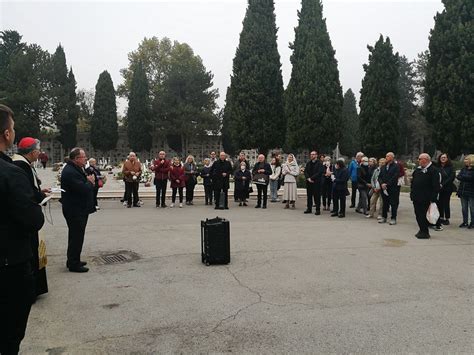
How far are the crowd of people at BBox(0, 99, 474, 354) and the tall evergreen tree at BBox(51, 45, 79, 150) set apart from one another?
115 ft

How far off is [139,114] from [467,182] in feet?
131

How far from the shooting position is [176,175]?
542 inches

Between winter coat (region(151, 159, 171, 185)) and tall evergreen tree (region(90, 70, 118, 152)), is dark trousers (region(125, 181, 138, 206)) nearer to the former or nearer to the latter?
winter coat (region(151, 159, 171, 185))

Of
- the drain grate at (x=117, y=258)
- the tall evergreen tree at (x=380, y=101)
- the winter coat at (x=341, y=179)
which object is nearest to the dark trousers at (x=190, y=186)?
the winter coat at (x=341, y=179)

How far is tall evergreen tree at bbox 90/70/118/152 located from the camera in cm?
4550

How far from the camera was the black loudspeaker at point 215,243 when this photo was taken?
6.36 metres

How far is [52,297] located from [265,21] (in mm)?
23505

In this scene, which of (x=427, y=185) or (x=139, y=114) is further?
(x=139, y=114)

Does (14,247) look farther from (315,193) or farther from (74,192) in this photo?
(315,193)

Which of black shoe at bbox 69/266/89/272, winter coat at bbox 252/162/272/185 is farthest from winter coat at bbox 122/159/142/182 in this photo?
black shoe at bbox 69/266/89/272

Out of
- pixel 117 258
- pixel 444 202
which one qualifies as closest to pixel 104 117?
pixel 444 202

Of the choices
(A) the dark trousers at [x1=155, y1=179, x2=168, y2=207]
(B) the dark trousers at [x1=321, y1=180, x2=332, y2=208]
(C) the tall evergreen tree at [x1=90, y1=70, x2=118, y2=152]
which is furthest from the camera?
(C) the tall evergreen tree at [x1=90, y1=70, x2=118, y2=152]

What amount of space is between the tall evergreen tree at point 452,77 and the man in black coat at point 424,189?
10367 mm

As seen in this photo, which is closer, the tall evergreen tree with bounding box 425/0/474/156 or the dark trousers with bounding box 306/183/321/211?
the dark trousers with bounding box 306/183/321/211
